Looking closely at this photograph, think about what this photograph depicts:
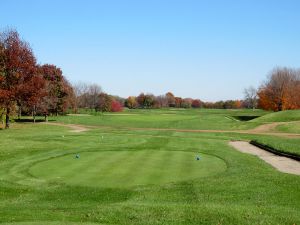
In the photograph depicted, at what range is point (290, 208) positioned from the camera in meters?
12.8

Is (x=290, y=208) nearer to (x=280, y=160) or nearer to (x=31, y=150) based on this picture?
(x=280, y=160)

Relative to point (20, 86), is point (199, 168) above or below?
below

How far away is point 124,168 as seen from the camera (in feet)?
63.1

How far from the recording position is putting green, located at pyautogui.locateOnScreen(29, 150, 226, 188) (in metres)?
16.7

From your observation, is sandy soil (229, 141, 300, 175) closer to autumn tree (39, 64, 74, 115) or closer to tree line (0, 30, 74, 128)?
tree line (0, 30, 74, 128)

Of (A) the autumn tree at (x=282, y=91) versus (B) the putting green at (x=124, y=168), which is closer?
(B) the putting green at (x=124, y=168)

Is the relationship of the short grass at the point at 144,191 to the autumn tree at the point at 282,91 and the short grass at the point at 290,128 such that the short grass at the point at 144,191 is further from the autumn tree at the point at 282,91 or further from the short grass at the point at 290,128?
the autumn tree at the point at 282,91

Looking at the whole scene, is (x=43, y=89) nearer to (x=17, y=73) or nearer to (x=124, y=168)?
(x=17, y=73)

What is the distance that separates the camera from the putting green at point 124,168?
16688mm

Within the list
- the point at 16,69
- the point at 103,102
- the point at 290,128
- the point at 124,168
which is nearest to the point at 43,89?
the point at 16,69

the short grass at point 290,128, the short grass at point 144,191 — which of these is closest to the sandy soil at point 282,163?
the short grass at point 144,191

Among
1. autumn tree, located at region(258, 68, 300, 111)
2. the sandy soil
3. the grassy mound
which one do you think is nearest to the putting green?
the sandy soil

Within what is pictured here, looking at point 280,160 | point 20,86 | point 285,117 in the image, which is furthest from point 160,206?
point 285,117

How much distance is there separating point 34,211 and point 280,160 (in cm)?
1763
